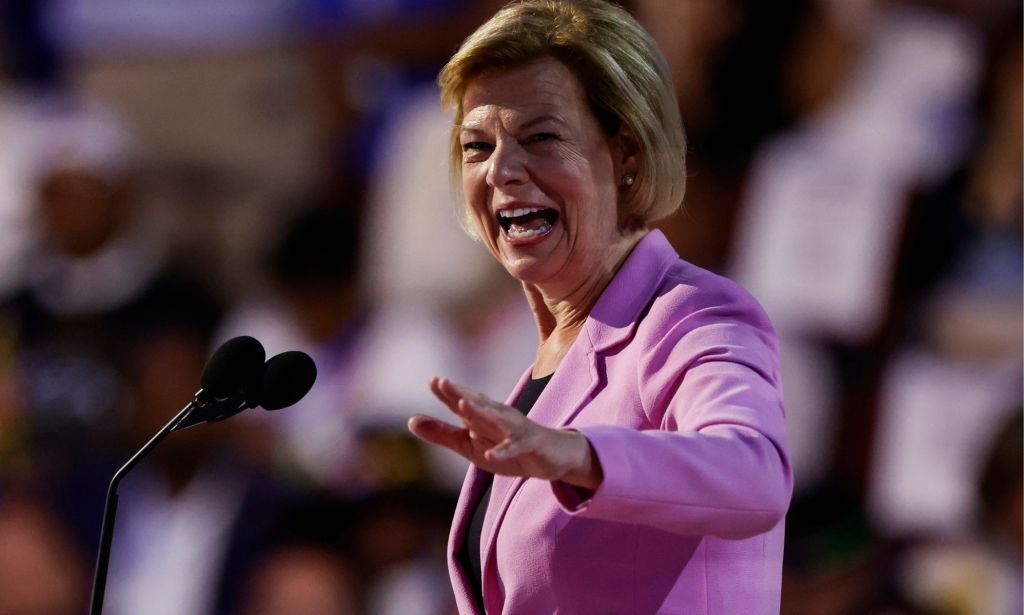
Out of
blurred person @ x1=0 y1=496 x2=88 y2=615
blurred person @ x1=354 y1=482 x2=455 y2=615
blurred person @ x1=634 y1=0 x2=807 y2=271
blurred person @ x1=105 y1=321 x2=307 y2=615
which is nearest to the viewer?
blurred person @ x1=634 y1=0 x2=807 y2=271

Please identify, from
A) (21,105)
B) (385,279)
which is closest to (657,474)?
(385,279)

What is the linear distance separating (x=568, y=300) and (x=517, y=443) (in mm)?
615

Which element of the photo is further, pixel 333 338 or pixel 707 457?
pixel 333 338

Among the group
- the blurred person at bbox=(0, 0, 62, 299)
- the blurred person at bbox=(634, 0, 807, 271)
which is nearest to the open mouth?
the blurred person at bbox=(634, 0, 807, 271)

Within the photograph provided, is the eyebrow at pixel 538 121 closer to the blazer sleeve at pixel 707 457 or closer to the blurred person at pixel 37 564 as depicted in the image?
the blazer sleeve at pixel 707 457

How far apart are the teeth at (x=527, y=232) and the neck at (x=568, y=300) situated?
0.28ft

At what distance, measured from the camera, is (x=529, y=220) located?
5.96ft

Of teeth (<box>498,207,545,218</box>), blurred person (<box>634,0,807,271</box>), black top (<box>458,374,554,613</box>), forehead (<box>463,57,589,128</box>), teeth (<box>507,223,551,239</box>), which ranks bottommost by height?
blurred person (<box>634,0,807,271</box>)

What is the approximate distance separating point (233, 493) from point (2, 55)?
1.99 meters

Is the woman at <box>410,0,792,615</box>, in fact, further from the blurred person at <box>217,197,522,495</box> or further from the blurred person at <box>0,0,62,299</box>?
the blurred person at <box>0,0,62,299</box>

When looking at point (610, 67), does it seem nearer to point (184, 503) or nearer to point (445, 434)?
point (445, 434)

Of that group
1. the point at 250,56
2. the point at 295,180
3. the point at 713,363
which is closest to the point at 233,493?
the point at 295,180

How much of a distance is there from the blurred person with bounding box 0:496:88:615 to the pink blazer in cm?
374

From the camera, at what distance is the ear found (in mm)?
1798
